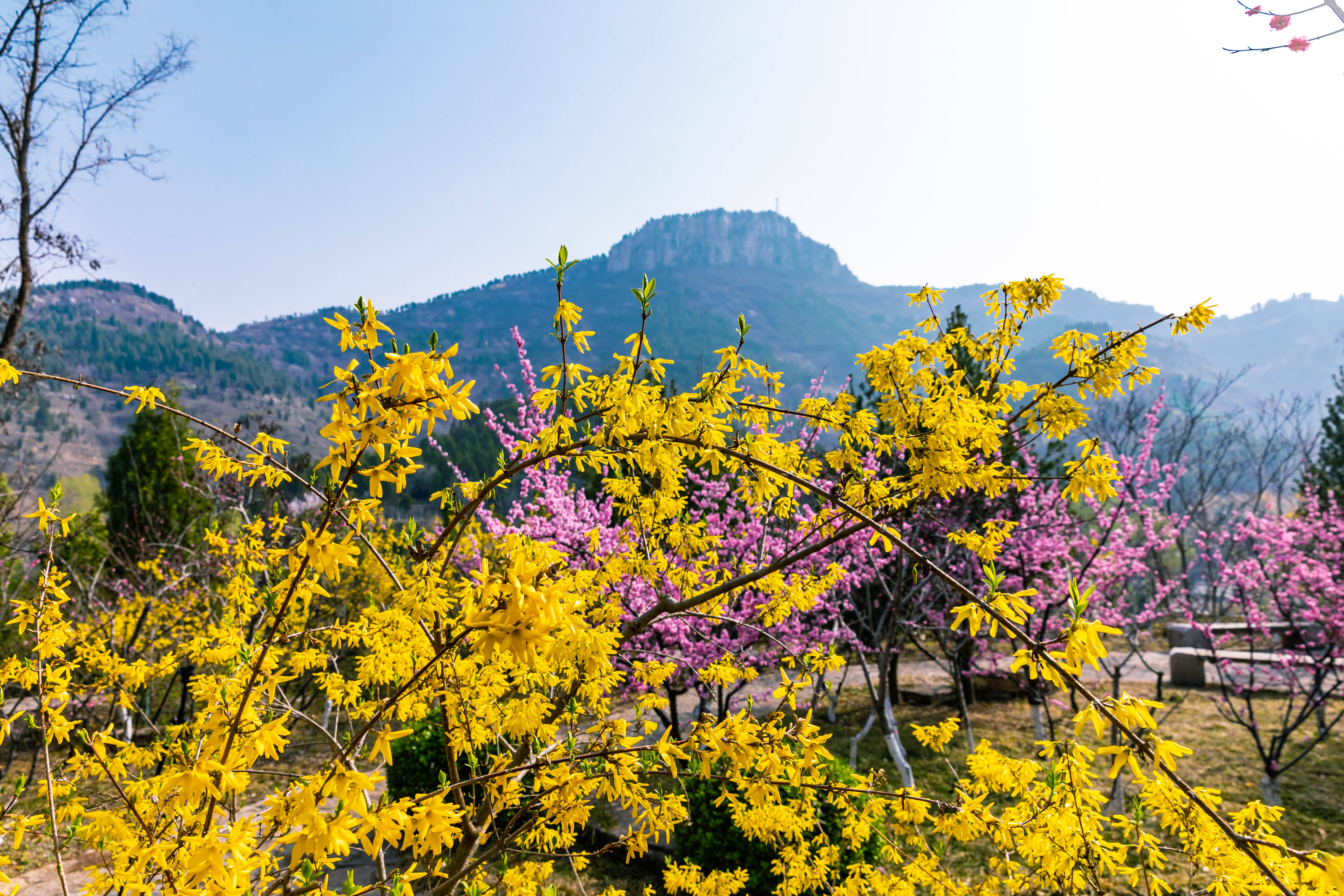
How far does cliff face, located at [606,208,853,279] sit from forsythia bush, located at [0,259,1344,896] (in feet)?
589

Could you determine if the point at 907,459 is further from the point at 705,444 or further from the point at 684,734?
the point at 684,734

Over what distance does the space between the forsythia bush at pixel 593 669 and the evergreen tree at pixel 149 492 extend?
31.1 ft

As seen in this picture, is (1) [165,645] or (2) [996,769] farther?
(1) [165,645]

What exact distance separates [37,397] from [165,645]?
508cm

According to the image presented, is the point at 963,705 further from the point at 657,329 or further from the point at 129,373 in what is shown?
the point at 129,373

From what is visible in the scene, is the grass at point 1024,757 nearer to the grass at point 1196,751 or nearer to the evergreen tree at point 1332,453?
the grass at point 1196,751

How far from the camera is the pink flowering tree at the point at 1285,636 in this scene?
22.7 feet

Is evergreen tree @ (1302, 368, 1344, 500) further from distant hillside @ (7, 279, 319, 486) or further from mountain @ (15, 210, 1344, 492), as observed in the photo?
distant hillside @ (7, 279, 319, 486)

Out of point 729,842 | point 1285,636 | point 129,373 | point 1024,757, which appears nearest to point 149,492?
point 729,842

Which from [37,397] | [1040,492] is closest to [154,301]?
[37,397]

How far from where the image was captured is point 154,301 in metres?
140

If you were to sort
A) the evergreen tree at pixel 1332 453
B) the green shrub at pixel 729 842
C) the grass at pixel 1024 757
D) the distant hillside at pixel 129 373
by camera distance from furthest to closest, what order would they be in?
the distant hillside at pixel 129 373 < the evergreen tree at pixel 1332 453 < the grass at pixel 1024 757 < the green shrub at pixel 729 842

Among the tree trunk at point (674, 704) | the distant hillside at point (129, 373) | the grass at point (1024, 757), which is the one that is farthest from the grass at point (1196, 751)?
the distant hillside at point (129, 373)

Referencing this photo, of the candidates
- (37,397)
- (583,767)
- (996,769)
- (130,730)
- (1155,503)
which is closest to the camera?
(583,767)
